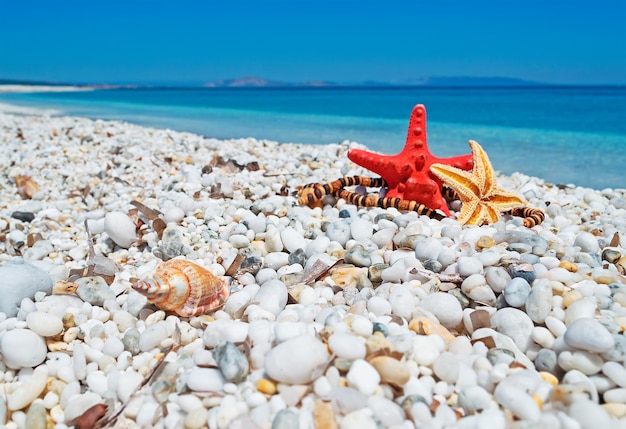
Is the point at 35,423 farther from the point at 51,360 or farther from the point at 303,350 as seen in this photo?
the point at 303,350

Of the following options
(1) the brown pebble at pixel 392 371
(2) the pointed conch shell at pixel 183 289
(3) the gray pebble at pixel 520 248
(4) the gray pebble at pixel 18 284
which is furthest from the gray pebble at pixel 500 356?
(4) the gray pebble at pixel 18 284

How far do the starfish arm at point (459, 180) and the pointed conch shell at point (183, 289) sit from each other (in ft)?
6.22

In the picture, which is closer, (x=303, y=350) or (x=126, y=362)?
(x=303, y=350)

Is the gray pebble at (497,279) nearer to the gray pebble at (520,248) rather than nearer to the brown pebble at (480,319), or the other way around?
the brown pebble at (480,319)

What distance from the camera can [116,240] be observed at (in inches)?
137

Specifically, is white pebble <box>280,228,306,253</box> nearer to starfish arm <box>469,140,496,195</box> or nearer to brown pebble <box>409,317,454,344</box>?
brown pebble <box>409,317,454,344</box>

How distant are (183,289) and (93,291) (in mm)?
558

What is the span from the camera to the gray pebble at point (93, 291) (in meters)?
2.45

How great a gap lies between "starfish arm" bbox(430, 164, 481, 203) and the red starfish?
0.10 metres

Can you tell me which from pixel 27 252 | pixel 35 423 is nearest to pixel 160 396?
pixel 35 423

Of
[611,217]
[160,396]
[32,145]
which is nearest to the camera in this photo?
[160,396]

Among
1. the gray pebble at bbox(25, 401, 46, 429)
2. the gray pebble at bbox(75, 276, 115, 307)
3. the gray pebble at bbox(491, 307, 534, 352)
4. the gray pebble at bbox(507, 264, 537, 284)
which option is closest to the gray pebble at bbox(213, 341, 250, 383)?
the gray pebble at bbox(25, 401, 46, 429)

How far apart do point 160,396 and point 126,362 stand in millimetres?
352

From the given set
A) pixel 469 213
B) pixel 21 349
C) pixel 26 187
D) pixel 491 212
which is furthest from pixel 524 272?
pixel 26 187
